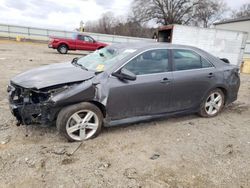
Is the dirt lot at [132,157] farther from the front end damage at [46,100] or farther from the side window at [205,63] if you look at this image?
the side window at [205,63]

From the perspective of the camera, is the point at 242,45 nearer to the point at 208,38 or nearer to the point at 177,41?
the point at 208,38

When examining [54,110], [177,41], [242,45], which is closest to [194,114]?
[54,110]

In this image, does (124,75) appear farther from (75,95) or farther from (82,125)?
(82,125)

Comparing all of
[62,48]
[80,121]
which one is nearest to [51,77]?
[80,121]

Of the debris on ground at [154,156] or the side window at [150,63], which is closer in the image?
the debris on ground at [154,156]

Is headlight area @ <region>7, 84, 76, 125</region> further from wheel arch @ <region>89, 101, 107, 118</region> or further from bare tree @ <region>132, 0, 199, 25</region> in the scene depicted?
bare tree @ <region>132, 0, 199, 25</region>

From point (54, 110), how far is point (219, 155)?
2.48 m

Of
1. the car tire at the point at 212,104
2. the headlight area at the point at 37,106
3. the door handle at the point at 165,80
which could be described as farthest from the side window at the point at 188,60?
the headlight area at the point at 37,106

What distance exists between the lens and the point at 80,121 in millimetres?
→ 3309

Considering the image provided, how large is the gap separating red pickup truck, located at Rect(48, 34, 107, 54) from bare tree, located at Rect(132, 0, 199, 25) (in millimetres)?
26578

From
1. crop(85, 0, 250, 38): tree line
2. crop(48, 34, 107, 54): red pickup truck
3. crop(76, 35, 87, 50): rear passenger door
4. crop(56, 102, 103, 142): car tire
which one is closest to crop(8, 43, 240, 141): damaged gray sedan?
crop(56, 102, 103, 142): car tire

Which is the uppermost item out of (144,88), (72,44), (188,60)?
(188,60)

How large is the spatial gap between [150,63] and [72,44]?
14430 millimetres

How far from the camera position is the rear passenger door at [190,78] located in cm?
396
